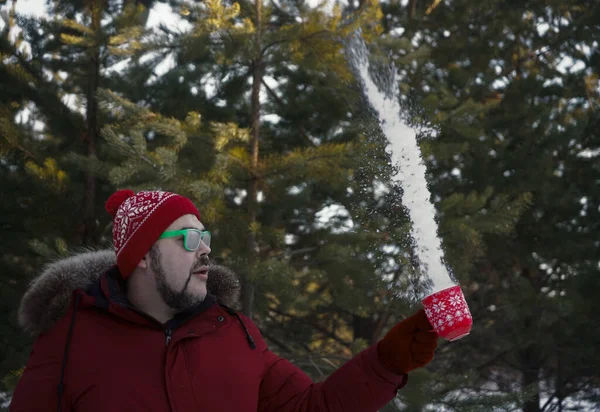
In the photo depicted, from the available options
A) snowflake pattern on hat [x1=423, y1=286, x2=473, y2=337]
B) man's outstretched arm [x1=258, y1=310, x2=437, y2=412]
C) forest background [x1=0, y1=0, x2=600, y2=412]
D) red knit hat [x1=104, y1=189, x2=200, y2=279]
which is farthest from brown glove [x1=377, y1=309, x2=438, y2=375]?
forest background [x1=0, y1=0, x2=600, y2=412]

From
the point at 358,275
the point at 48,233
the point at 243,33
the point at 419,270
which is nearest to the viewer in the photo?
the point at 419,270

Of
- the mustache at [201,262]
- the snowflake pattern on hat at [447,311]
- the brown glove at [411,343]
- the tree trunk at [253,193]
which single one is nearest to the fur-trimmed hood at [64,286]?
the mustache at [201,262]

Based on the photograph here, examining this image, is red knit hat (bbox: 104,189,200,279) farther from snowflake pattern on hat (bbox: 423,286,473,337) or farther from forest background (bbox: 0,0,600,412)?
forest background (bbox: 0,0,600,412)

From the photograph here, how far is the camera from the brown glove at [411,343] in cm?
217

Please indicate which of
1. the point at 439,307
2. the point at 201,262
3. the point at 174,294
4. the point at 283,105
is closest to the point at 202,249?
the point at 201,262

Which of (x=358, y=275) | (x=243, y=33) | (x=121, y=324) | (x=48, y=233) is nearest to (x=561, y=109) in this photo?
(x=358, y=275)

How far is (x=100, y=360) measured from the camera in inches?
89.1

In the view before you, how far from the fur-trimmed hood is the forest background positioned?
173 cm

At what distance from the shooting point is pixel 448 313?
200 centimetres

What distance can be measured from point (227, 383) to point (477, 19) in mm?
8001

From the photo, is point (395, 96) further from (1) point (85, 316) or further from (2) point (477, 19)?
(2) point (477, 19)

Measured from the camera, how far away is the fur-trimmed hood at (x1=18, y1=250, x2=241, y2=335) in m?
2.42

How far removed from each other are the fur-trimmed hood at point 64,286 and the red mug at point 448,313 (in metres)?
1.00

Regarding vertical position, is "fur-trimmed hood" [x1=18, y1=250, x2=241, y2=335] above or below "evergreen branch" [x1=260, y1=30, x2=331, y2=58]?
below
